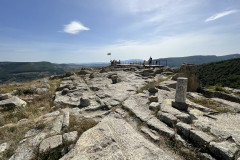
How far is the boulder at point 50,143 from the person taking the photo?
146 inches

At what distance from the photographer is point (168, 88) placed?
32.2 ft

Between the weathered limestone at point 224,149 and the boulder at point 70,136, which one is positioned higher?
the boulder at point 70,136

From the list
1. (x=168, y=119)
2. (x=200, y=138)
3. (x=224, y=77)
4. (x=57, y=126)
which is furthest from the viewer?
(x=224, y=77)

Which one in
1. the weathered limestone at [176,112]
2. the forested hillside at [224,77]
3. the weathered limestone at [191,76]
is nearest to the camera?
the weathered limestone at [176,112]

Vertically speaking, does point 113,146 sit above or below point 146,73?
below

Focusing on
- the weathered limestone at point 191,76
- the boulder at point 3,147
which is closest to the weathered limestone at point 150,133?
the boulder at point 3,147

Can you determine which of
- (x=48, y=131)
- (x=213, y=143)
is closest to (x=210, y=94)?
(x=213, y=143)

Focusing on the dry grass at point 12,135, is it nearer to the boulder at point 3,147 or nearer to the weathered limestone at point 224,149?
the boulder at point 3,147

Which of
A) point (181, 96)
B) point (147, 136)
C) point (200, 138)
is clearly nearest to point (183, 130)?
point (200, 138)

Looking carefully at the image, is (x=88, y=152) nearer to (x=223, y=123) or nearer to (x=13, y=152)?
(x=13, y=152)

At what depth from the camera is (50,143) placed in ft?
12.8

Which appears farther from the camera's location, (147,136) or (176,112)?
(176,112)

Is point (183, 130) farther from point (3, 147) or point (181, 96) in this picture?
point (3, 147)

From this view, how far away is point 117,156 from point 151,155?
3.34 ft
